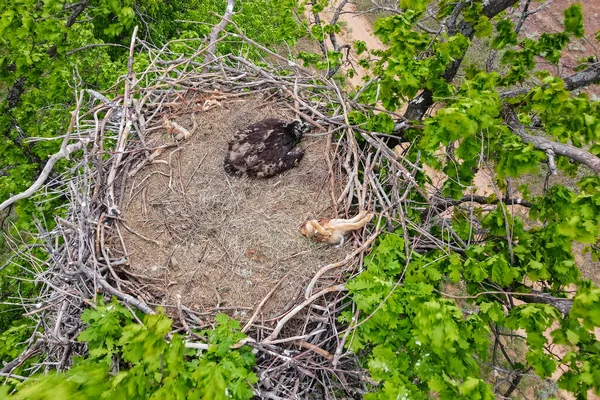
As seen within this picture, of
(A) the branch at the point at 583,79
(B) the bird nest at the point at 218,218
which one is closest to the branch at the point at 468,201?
(B) the bird nest at the point at 218,218

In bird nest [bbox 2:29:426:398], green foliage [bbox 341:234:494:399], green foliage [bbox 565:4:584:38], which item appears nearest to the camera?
green foliage [bbox 341:234:494:399]

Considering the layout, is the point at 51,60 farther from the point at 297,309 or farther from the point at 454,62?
the point at 454,62

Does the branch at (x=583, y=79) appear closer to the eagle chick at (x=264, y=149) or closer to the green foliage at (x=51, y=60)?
the eagle chick at (x=264, y=149)

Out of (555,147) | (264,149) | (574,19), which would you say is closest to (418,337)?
(555,147)

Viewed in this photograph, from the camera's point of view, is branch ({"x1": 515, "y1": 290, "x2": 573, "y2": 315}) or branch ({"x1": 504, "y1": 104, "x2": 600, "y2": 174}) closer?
branch ({"x1": 515, "y1": 290, "x2": 573, "y2": 315})

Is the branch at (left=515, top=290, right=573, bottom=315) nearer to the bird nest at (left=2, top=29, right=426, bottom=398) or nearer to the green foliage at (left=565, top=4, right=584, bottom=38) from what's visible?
the bird nest at (left=2, top=29, right=426, bottom=398)

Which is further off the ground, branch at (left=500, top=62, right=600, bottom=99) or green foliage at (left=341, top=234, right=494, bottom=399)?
branch at (left=500, top=62, right=600, bottom=99)

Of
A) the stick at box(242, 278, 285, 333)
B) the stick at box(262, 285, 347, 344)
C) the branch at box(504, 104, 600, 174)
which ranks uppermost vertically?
the branch at box(504, 104, 600, 174)

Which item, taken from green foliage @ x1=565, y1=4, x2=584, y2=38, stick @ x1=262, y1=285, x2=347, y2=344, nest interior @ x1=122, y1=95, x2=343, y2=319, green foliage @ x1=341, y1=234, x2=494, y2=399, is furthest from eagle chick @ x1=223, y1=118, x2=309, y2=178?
green foliage @ x1=565, y1=4, x2=584, y2=38
